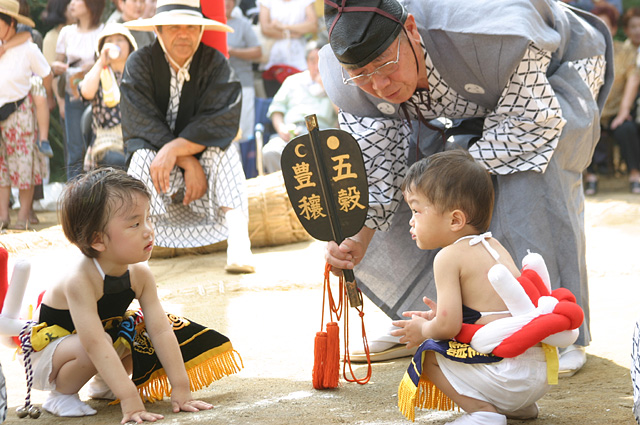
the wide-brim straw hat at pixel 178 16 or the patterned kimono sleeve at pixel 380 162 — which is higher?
the wide-brim straw hat at pixel 178 16

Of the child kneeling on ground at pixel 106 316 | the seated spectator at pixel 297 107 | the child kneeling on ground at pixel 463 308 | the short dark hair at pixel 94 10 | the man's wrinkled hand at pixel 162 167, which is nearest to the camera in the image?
the child kneeling on ground at pixel 463 308

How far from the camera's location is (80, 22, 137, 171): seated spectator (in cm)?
556

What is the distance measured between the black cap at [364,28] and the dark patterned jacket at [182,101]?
2101 mm

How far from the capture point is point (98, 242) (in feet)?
7.11

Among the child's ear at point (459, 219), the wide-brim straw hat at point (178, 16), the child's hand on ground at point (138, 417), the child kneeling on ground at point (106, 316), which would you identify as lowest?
the child's hand on ground at point (138, 417)

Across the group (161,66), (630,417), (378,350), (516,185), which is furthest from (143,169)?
(630,417)

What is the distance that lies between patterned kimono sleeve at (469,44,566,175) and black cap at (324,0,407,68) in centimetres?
44

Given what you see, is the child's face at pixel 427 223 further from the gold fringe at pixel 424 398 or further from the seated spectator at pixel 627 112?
the seated spectator at pixel 627 112

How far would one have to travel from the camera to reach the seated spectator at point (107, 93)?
5.56m

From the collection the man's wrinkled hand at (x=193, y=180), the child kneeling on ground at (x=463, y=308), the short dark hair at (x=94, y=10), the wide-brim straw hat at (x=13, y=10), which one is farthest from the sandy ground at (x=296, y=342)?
the short dark hair at (x=94, y=10)

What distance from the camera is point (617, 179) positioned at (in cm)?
766

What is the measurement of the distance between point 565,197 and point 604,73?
0.66 metres

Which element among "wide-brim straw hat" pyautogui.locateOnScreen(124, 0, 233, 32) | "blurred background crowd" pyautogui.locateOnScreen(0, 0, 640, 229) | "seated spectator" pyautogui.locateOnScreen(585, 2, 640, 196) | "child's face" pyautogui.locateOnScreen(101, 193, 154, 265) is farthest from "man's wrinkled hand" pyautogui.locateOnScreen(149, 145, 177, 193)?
"seated spectator" pyautogui.locateOnScreen(585, 2, 640, 196)

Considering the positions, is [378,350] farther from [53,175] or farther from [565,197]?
[53,175]
